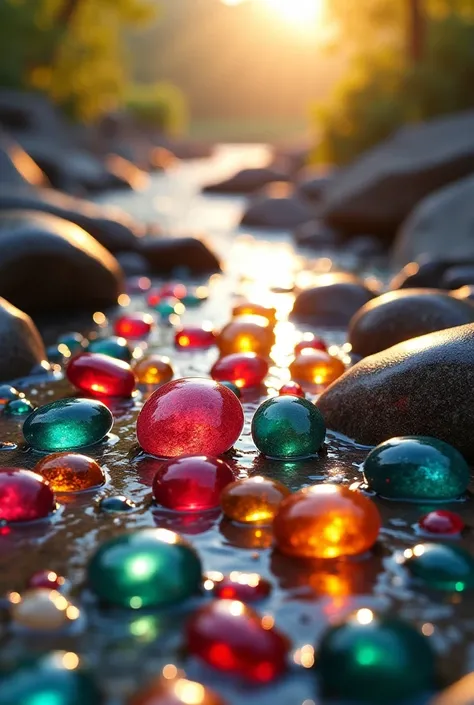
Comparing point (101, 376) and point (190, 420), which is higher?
point (101, 376)

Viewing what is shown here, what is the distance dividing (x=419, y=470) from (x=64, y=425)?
51.5 inches

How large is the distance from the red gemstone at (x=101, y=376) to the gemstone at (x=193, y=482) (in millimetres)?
1318

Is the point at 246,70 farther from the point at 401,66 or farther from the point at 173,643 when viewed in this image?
the point at 173,643

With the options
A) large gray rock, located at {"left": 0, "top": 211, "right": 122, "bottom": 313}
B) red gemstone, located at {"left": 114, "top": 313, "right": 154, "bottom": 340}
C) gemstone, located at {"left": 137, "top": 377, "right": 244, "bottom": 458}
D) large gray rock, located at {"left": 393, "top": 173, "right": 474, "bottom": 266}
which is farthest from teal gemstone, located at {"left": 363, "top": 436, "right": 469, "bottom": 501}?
large gray rock, located at {"left": 393, "top": 173, "right": 474, "bottom": 266}

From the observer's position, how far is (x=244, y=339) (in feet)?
15.9

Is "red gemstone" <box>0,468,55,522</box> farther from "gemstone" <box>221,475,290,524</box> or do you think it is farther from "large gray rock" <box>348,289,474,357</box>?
"large gray rock" <box>348,289,474,357</box>

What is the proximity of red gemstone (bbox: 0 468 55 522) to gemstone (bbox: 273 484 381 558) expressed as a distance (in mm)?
727

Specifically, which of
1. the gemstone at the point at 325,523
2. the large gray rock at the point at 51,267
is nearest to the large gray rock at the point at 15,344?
the large gray rock at the point at 51,267

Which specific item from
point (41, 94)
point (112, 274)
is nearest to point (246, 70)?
point (41, 94)

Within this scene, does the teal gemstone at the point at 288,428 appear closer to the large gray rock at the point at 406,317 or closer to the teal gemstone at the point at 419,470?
the teal gemstone at the point at 419,470

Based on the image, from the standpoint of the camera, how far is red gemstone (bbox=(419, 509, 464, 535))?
2.63 meters

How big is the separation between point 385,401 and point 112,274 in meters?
3.51

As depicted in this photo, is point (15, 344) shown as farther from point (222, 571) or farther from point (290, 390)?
point (222, 571)

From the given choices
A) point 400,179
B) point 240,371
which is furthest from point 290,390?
point 400,179
